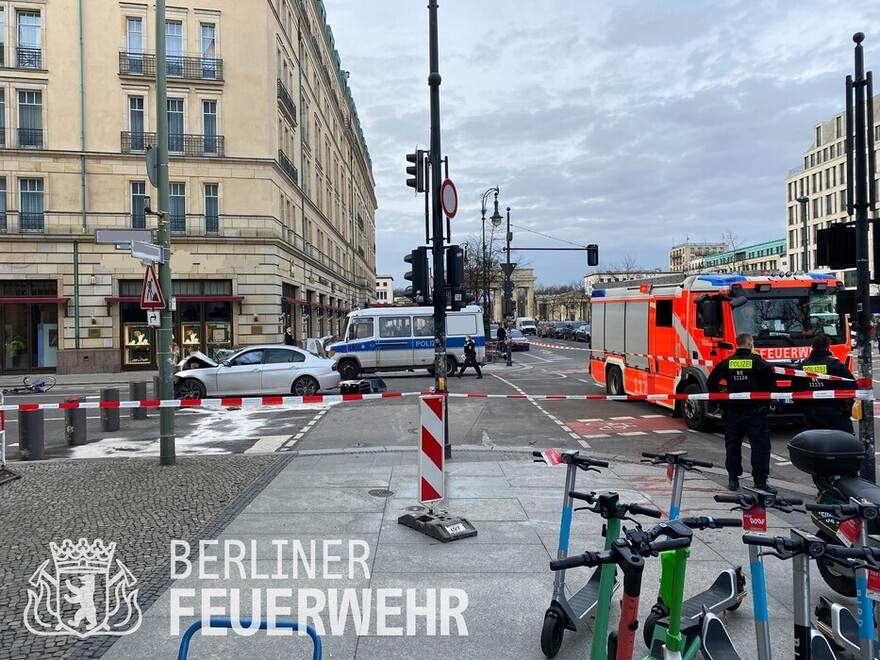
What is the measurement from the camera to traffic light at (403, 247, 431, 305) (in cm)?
925

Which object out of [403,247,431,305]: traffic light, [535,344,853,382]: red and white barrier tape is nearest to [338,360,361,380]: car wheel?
[535,344,853,382]: red and white barrier tape

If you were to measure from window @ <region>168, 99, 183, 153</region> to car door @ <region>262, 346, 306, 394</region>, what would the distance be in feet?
58.6

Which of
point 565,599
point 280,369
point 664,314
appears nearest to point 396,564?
point 565,599

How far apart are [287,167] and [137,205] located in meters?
8.18

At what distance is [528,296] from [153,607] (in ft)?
370

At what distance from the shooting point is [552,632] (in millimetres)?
3707

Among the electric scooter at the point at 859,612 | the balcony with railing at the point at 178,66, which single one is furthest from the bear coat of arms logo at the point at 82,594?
the balcony with railing at the point at 178,66

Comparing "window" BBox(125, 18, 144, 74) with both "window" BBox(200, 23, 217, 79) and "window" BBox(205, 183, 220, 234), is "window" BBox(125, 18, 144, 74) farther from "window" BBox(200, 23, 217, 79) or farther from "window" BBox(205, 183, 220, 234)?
"window" BBox(205, 183, 220, 234)

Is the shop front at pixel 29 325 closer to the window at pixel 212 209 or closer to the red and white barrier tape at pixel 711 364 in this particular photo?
the window at pixel 212 209

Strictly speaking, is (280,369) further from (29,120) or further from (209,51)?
(29,120)

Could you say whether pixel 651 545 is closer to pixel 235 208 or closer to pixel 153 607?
pixel 153 607

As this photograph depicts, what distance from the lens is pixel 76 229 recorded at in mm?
29797

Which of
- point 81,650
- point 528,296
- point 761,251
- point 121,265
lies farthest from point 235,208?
point 761,251

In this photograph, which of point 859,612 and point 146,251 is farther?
point 146,251
